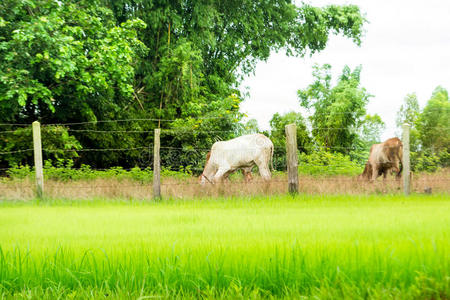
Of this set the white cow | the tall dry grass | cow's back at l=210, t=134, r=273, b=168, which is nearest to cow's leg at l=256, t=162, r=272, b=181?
the white cow

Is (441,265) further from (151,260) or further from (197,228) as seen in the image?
(197,228)

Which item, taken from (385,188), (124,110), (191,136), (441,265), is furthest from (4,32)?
(441,265)

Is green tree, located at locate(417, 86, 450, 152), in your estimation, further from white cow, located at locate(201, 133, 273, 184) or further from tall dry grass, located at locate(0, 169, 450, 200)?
white cow, located at locate(201, 133, 273, 184)

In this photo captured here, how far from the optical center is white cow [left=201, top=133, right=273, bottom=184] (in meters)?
11.4

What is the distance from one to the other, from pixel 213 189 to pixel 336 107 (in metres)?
18.8

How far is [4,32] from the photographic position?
14547mm

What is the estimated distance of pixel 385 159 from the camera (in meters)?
11.7

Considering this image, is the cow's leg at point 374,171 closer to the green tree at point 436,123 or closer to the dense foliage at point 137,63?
the green tree at point 436,123

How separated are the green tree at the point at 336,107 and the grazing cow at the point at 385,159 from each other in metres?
7.04

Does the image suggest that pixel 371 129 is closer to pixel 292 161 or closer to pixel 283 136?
pixel 283 136

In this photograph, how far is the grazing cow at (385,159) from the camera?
1159 cm

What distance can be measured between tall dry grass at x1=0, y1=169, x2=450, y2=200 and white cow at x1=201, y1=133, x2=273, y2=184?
0.74m

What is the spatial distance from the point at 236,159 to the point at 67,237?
7.19 m

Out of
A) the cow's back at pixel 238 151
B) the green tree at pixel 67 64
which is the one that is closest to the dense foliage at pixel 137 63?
the green tree at pixel 67 64
